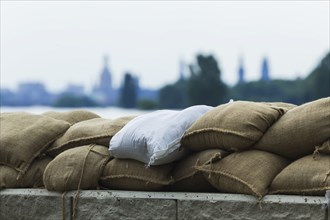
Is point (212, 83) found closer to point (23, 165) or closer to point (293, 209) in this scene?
point (23, 165)

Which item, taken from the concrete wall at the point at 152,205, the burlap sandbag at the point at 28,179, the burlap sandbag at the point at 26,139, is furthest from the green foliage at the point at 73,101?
the concrete wall at the point at 152,205

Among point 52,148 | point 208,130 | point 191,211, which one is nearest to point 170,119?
point 208,130

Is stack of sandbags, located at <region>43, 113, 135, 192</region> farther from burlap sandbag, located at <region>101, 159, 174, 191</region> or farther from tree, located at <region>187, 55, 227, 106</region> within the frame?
tree, located at <region>187, 55, 227, 106</region>

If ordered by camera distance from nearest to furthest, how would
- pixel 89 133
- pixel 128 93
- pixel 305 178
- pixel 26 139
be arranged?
pixel 305 178 → pixel 89 133 → pixel 26 139 → pixel 128 93

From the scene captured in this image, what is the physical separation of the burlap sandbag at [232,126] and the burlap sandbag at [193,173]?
51 mm

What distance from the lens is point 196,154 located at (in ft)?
12.8

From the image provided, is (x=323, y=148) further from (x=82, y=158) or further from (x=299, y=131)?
(x=82, y=158)

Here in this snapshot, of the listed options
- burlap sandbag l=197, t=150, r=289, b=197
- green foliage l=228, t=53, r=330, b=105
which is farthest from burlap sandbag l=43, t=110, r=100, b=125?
burlap sandbag l=197, t=150, r=289, b=197

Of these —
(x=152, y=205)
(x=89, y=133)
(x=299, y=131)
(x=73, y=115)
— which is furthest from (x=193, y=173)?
(x=73, y=115)

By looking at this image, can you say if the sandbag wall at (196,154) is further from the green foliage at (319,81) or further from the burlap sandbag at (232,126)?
the green foliage at (319,81)

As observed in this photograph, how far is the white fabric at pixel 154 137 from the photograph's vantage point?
12.6 feet

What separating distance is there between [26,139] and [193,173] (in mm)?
1106

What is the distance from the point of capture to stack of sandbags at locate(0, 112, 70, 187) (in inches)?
172

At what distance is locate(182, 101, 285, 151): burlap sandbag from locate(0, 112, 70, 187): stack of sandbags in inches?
37.6
